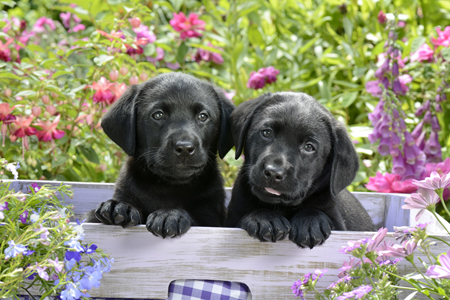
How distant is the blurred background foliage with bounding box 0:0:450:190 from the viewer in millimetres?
2971

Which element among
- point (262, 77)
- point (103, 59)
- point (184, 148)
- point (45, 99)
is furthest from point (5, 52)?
point (262, 77)

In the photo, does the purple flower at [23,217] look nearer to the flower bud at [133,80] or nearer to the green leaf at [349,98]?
the flower bud at [133,80]

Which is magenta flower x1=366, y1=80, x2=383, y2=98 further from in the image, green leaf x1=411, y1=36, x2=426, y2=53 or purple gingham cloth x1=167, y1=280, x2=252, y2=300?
purple gingham cloth x1=167, y1=280, x2=252, y2=300

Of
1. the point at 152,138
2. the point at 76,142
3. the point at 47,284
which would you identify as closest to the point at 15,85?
the point at 76,142

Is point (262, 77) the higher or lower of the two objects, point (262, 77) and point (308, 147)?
the lower

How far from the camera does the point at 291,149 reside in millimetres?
2062

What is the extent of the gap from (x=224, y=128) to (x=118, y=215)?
28.9 inches

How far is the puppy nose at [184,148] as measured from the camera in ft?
6.82

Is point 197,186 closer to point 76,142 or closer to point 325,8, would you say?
point 76,142

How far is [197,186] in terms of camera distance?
7.82ft

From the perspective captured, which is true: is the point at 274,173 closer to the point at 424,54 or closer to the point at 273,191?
the point at 273,191

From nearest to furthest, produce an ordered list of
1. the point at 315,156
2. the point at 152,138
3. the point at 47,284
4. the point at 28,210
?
1. the point at 47,284
2. the point at 28,210
3. the point at 315,156
4. the point at 152,138

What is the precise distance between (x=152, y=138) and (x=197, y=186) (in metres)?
0.33

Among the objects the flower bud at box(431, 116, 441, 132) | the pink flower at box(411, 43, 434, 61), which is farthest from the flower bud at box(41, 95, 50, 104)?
the pink flower at box(411, 43, 434, 61)
